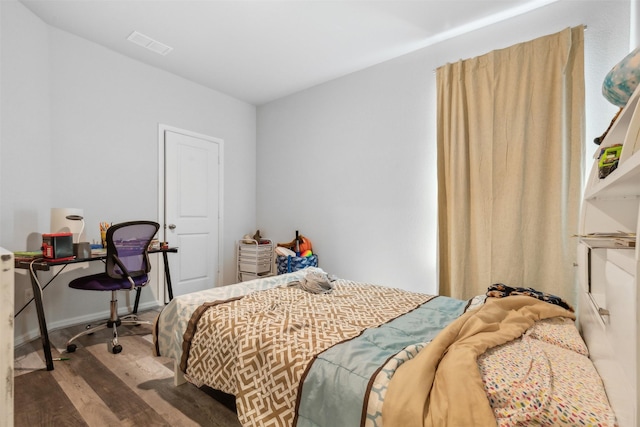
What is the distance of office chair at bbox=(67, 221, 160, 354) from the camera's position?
239 cm

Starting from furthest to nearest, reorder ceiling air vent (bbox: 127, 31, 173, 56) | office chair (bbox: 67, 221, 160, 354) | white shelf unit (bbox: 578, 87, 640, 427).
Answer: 1. ceiling air vent (bbox: 127, 31, 173, 56)
2. office chair (bbox: 67, 221, 160, 354)
3. white shelf unit (bbox: 578, 87, 640, 427)

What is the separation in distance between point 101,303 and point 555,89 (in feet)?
15.2

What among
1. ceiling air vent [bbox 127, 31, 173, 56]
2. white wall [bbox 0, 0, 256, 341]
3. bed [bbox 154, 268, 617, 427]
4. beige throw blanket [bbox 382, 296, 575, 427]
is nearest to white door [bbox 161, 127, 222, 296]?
white wall [bbox 0, 0, 256, 341]

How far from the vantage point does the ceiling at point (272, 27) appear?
8.11ft

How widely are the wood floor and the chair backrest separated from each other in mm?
638

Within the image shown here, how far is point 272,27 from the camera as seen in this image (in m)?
2.76

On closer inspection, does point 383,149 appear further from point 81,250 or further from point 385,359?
point 81,250

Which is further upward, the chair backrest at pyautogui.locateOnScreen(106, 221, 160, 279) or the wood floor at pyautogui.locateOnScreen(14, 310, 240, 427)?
the chair backrest at pyautogui.locateOnScreen(106, 221, 160, 279)

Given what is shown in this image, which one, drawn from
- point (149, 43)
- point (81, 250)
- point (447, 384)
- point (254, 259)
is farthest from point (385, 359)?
point (149, 43)

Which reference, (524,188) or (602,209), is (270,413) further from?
(524,188)

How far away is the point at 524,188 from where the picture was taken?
2455 millimetres

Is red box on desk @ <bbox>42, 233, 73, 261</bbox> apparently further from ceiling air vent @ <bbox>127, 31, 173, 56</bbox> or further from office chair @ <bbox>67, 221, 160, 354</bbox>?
ceiling air vent @ <bbox>127, 31, 173, 56</bbox>

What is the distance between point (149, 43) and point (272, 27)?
1.32m

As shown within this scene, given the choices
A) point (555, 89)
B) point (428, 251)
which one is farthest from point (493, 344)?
point (555, 89)
